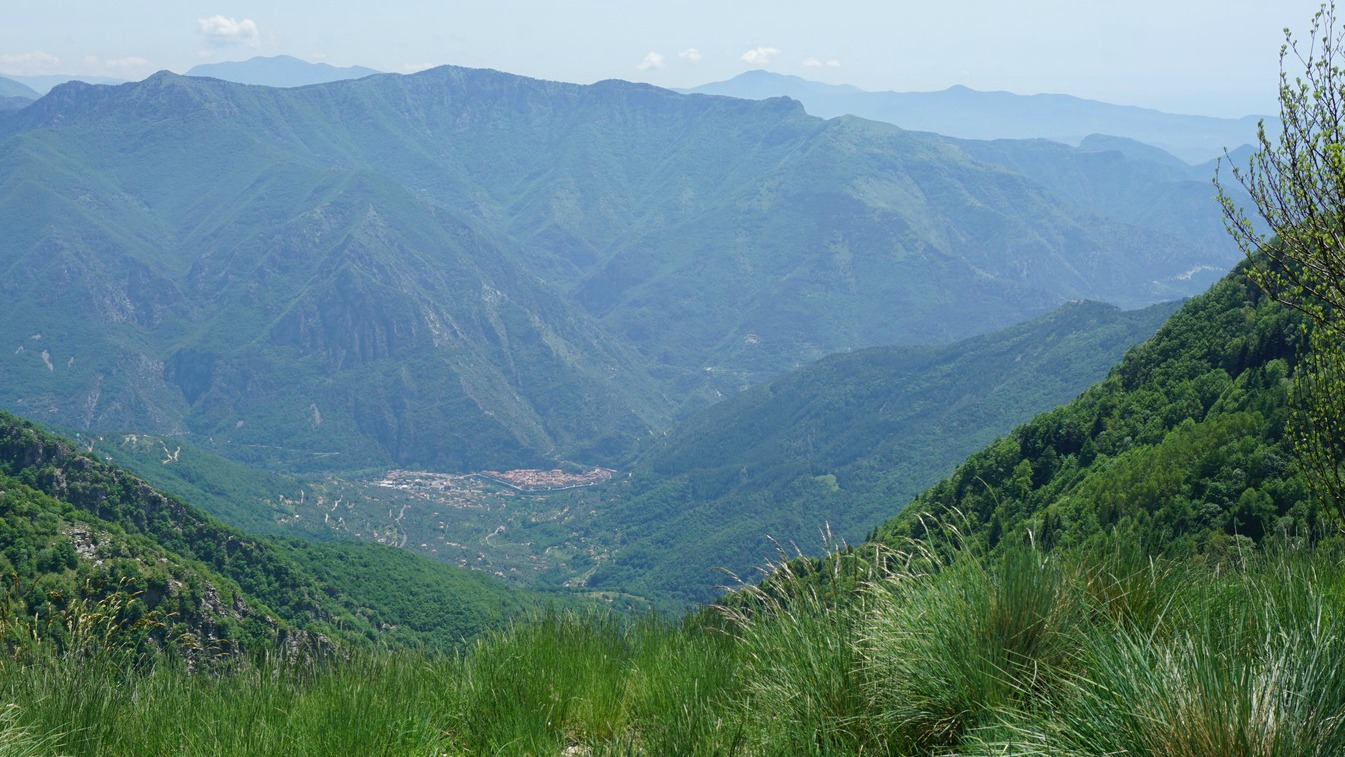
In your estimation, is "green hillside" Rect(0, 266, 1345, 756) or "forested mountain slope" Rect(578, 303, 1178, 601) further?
"forested mountain slope" Rect(578, 303, 1178, 601)

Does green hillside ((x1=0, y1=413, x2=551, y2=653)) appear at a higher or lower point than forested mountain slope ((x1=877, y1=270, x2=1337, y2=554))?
lower

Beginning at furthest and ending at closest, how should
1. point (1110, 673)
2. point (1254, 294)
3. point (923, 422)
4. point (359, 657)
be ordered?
point (923, 422), point (1254, 294), point (359, 657), point (1110, 673)

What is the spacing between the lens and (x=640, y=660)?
→ 7.64 m

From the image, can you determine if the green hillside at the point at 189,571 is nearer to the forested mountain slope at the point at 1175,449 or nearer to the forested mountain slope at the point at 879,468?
the forested mountain slope at the point at 1175,449

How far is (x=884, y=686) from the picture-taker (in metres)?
5.73

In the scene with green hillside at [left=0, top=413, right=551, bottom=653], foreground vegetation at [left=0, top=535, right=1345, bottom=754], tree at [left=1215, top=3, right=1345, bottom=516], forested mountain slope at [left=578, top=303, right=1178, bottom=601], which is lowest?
forested mountain slope at [left=578, top=303, right=1178, bottom=601]

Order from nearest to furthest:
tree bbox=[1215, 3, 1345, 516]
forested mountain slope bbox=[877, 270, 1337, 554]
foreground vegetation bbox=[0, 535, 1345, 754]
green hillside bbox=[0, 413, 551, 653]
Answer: foreground vegetation bbox=[0, 535, 1345, 754]
tree bbox=[1215, 3, 1345, 516]
forested mountain slope bbox=[877, 270, 1337, 554]
green hillside bbox=[0, 413, 551, 653]

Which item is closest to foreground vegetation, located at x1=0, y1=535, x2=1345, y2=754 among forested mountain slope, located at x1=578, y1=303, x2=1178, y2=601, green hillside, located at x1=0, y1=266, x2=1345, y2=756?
green hillside, located at x1=0, y1=266, x2=1345, y2=756

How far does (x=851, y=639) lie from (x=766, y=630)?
0.71 metres

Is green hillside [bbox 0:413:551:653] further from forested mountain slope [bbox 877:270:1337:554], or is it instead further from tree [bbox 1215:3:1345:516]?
forested mountain slope [bbox 877:270:1337:554]

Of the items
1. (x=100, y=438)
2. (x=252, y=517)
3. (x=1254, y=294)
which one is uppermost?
(x=1254, y=294)

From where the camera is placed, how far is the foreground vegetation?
435 centimetres

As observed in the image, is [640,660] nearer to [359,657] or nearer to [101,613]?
[359,657]

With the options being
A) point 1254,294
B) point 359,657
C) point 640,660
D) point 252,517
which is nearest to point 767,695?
point 640,660
